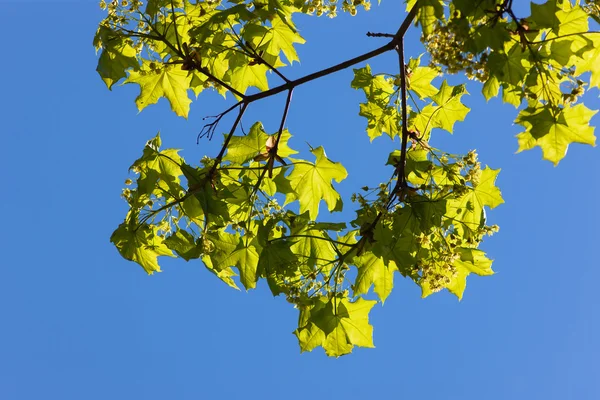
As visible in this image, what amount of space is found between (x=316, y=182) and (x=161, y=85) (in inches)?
55.6

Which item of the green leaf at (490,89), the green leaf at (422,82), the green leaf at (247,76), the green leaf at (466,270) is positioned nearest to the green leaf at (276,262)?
the green leaf at (466,270)

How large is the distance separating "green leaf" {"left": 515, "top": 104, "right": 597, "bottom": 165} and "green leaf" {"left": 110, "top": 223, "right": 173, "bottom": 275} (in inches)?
96.8

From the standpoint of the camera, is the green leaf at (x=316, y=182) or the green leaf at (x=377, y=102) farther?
the green leaf at (x=377, y=102)

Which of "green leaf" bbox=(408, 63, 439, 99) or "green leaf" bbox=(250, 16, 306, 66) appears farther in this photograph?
"green leaf" bbox=(408, 63, 439, 99)

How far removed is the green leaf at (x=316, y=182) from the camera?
4055 mm

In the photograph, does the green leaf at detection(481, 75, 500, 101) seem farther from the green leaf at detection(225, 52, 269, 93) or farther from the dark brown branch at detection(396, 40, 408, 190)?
the green leaf at detection(225, 52, 269, 93)

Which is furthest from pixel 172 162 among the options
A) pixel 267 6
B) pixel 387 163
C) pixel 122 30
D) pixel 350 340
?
pixel 350 340

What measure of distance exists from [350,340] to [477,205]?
127 cm

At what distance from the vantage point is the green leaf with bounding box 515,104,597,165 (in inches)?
131

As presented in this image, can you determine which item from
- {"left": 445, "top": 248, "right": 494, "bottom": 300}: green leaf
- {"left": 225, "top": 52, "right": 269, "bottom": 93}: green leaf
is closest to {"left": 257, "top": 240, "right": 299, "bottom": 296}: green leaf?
{"left": 445, "top": 248, "right": 494, "bottom": 300}: green leaf

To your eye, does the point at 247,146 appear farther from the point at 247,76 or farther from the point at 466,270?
the point at 466,270

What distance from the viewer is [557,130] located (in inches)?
137

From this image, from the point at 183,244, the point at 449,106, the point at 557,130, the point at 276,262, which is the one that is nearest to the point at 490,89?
the point at 557,130

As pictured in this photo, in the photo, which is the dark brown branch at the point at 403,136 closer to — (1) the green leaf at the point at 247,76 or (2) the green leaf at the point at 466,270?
(2) the green leaf at the point at 466,270
